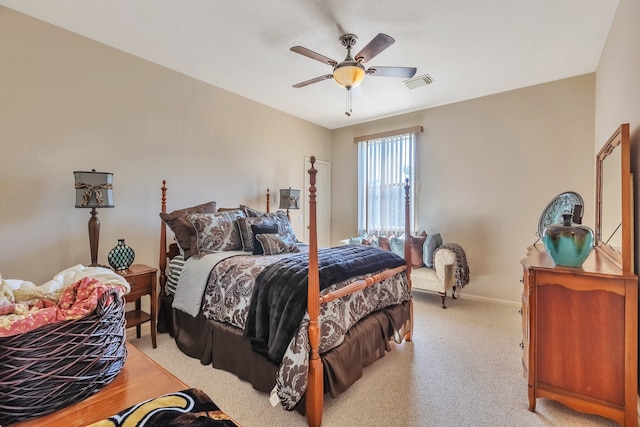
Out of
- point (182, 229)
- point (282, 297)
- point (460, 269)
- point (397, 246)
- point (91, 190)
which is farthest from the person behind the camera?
point (397, 246)

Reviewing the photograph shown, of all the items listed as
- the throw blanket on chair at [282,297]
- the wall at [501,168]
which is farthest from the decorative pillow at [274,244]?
the wall at [501,168]

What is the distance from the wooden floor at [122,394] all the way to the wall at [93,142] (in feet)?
7.30

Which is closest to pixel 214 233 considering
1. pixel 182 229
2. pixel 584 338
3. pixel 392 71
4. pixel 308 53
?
pixel 182 229

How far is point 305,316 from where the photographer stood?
1827 millimetres

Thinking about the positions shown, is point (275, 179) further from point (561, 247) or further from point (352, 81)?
point (561, 247)

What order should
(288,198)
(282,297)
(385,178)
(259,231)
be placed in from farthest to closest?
(385,178) → (288,198) → (259,231) → (282,297)

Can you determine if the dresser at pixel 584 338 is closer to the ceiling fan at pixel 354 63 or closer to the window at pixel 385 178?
the ceiling fan at pixel 354 63

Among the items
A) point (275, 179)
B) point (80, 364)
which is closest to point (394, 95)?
point (275, 179)

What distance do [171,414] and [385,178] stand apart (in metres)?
4.66

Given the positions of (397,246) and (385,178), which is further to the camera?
(385,178)

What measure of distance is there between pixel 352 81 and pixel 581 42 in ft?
7.36

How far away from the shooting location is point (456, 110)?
4.33m

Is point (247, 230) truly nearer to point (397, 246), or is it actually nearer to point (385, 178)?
point (397, 246)

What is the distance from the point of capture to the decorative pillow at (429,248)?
3.99m
